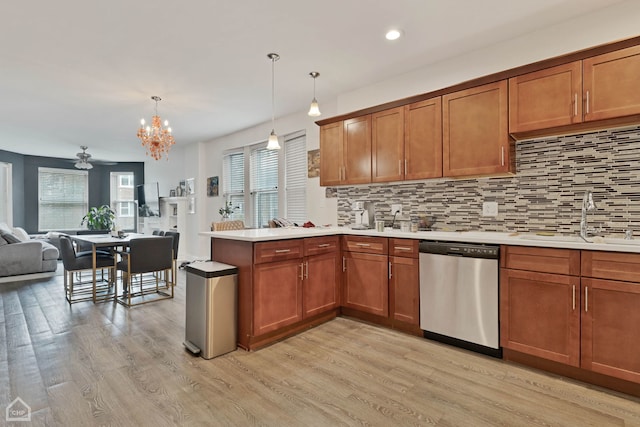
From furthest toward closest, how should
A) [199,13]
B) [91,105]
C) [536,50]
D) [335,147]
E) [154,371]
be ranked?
[91,105] < [335,147] < [536,50] < [199,13] < [154,371]

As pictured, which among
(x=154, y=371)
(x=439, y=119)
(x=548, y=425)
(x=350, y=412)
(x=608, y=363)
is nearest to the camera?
(x=548, y=425)

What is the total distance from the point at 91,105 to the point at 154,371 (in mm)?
4117

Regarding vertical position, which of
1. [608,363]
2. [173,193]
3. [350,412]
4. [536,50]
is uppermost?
[536,50]

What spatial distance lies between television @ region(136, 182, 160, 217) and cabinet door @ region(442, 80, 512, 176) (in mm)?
7664

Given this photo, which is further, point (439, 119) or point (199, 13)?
point (439, 119)

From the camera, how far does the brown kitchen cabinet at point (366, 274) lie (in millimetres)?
3160

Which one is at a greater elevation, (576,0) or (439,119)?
(576,0)

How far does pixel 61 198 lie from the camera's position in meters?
8.98

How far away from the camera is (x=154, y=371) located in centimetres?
231

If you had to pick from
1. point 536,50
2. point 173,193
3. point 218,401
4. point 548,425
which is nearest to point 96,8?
point 218,401

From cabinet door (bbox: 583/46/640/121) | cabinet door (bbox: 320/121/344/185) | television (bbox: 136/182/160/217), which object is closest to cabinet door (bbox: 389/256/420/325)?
cabinet door (bbox: 320/121/344/185)

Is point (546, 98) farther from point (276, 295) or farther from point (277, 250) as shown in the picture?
point (276, 295)

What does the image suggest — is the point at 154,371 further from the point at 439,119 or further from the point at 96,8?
the point at 439,119

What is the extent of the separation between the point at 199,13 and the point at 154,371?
8.99ft
